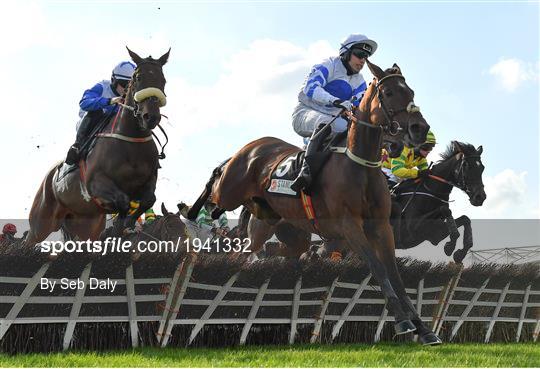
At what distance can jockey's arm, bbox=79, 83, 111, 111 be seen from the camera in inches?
367

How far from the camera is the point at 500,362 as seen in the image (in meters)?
7.43

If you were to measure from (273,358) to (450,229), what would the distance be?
18.9 feet

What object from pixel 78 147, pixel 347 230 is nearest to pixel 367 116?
pixel 347 230

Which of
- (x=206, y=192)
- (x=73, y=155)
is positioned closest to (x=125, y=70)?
(x=73, y=155)

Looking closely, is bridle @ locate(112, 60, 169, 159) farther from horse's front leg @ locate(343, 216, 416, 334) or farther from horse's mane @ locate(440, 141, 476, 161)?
horse's mane @ locate(440, 141, 476, 161)

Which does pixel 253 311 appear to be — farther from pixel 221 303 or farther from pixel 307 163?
pixel 307 163

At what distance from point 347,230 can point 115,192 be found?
2635mm

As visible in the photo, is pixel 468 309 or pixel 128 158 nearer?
pixel 128 158

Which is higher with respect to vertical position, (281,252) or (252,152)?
(252,152)

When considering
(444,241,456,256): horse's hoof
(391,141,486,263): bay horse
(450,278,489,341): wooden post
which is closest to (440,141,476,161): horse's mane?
(391,141,486,263): bay horse

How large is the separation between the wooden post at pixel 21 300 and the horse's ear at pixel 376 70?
3615 mm

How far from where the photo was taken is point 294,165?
28.8 feet

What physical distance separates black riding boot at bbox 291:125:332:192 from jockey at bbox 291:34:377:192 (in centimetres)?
14

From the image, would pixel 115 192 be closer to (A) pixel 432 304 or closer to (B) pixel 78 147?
(B) pixel 78 147
